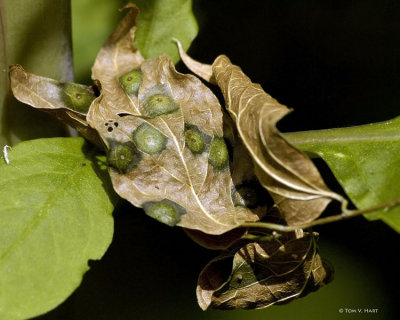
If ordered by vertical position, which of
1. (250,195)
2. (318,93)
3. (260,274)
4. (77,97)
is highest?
(77,97)

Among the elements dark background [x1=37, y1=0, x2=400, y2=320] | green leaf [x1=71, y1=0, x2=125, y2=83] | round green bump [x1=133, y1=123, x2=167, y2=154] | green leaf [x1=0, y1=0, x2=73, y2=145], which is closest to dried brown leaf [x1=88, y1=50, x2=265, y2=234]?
round green bump [x1=133, y1=123, x2=167, y2=154]

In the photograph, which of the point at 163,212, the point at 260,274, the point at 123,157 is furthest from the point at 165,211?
the point at 260,274

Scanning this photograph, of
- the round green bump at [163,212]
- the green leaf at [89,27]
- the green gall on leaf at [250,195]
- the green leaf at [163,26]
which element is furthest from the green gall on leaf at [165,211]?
the green leaf at [89,27]

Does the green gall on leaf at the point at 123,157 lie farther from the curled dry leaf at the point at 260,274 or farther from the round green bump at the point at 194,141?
the curled dry leaf at the point at 260,274

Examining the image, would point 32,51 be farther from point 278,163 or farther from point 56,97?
→ point 278,163

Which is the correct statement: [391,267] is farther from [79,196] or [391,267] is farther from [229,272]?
[79,196]

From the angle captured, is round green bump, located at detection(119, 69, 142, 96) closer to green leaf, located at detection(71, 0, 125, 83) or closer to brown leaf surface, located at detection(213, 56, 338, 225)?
brown leaf surface, located at detection(213, 56, 338, 225)
